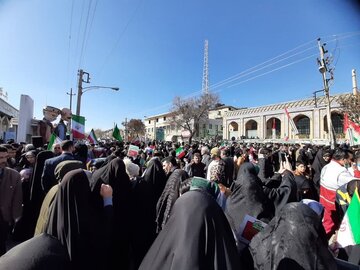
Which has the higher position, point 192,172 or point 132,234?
point 192,172

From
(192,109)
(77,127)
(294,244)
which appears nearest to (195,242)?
(294,244)

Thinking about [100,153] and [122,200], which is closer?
[122,200]

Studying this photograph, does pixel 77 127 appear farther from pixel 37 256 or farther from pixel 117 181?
pixel 37 256

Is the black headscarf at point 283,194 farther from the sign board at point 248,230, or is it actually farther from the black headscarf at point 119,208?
the black headscarf at point 119,208

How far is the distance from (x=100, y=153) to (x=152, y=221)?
822cm

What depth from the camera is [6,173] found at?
3.73 m

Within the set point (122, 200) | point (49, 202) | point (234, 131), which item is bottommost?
point (122, 200)

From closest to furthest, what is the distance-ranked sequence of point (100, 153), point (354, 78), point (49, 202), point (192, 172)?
point (49, 202)
point (192, 172)
point (100, 153)
point (354, 78)

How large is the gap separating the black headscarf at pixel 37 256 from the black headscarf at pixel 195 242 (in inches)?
24.2

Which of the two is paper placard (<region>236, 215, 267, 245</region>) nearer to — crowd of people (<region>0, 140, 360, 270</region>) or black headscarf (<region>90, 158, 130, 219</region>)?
crowd of people (<region>0, 140, 360, 270</region>)

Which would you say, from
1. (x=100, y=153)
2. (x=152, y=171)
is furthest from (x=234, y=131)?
(x=152, y=171)

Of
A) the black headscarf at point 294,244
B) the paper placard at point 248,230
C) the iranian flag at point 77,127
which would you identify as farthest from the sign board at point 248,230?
the iranian flag at point 77,127

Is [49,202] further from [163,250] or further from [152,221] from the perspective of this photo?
[152,221]

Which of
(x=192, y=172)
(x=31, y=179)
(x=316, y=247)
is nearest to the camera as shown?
(x=316, y=247)
